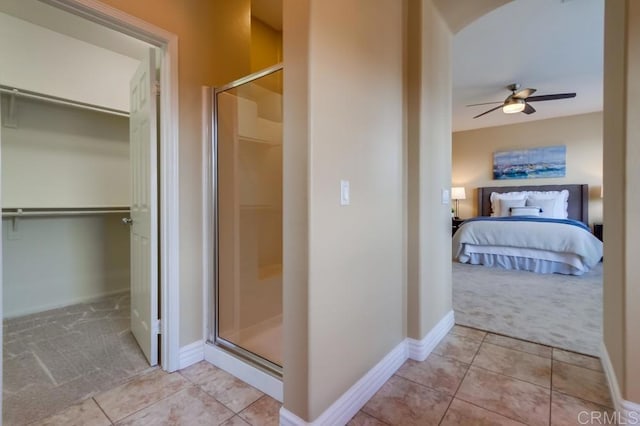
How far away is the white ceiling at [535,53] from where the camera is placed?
2.75m

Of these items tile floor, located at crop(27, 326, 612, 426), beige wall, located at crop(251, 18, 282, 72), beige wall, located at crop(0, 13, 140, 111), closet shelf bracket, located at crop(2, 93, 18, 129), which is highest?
beige wall, located at crop(251, 18, 282, 72)

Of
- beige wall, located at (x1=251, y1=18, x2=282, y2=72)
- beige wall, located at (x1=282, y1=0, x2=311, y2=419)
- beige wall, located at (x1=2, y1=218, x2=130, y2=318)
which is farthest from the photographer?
beige wall, located at (x1=251, y1=18, x2=282, y2=72)

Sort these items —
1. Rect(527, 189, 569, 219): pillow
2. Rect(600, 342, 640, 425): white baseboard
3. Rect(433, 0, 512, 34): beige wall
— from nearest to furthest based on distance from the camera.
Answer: Rect(600, 342, 640, 425): white baseboard → Rect(433, 0, 512, 34): beige wall → Rect(527, 189, 569, 219): pillow

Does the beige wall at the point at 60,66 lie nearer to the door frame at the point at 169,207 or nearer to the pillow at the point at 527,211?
the door frame at the point at 169,207

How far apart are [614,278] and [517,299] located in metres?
1.71

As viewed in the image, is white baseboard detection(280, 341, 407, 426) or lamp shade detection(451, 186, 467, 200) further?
lamp shade detection(451, 186, 467, 200)

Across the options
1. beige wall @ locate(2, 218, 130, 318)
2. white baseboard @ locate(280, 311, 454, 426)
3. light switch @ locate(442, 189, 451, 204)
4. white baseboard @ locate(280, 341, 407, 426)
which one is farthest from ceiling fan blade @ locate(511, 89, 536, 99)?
beige wall @ locate(2, 218, 130, 318)

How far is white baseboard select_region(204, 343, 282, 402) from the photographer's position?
159 cm

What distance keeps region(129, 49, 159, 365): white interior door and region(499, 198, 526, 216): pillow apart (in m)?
5.98

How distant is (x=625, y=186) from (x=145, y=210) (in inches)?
103

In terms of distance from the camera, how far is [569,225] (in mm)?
4039

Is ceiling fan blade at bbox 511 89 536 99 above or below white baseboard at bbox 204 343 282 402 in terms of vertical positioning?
above

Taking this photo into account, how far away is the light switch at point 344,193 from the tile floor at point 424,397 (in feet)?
3.41

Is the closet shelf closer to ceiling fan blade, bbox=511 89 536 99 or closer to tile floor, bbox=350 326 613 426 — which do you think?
tile floor, bbox=350 326 613 426
